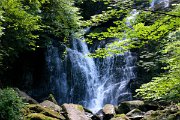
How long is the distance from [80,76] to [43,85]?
10.0 ft

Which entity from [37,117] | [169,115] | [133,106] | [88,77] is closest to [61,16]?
[133,106]

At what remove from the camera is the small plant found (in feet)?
27.7

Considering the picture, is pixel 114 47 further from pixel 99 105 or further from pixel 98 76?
pixel 98 76

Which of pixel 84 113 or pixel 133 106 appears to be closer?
pixel 84 113

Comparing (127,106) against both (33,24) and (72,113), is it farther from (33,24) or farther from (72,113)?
(33,24)

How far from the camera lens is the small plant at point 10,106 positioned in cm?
845

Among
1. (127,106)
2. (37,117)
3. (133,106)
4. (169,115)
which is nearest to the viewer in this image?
(37,117)

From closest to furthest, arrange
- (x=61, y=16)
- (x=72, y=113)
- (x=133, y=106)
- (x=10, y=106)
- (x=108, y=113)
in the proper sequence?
(x=10, y=106) → (x=72, y=113) → (x=108, y=113) → (x=133, y=106) → (x=61, y=16)

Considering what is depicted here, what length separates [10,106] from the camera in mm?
8688

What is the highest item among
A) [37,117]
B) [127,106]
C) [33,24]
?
[33,24]

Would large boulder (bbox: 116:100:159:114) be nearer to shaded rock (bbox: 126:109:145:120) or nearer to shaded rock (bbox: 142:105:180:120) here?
shaded rock (bbox: 126:109:145:120)

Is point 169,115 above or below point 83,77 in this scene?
below

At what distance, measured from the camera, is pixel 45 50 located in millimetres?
22297

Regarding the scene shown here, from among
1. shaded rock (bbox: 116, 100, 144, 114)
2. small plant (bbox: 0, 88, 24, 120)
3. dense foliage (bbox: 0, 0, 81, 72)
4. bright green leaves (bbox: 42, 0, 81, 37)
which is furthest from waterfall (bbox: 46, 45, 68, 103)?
small plant (bbox: 0, 88, 24, 120)
